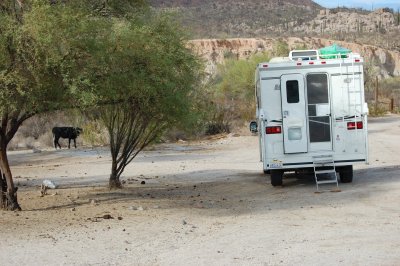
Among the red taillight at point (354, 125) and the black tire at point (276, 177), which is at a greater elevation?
the red taillight at point (354, 125)

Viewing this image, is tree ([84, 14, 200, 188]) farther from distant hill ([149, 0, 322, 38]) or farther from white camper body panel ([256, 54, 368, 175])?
distant hill ([149, 0, 322, 38])

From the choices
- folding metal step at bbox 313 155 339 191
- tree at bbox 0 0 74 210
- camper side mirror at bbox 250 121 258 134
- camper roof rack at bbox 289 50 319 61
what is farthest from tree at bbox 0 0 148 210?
camper side mirror at bbox 250 121 258 134

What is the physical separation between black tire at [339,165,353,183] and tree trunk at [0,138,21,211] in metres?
7.88

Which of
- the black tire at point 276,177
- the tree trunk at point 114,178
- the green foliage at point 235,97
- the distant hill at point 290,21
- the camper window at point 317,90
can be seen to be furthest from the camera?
the distant hill at point 290,21

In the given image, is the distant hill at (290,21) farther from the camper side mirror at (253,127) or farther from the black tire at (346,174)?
the black tire at (346,174)

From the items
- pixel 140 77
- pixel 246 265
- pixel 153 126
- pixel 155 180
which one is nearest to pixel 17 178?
pixel 155 180

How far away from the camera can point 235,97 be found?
1917 inches

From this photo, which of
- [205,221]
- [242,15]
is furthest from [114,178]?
[242,15]

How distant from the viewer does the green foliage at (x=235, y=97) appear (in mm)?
42594

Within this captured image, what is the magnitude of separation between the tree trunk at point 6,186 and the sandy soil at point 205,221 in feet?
1.01

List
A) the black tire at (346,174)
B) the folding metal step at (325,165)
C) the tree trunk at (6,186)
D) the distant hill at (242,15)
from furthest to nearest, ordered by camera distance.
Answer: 1. the distant hill at (242,15)
2. the black tire at (346,174)
3. the folding metal step at (325,165)
4. the tree trunk at (6,186)

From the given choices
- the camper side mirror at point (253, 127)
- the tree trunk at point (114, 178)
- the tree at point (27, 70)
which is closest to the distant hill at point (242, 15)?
the camper side mirror at point (253, 127)

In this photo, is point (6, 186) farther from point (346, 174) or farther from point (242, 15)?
point (242, 15)

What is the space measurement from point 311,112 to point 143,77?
Result: 17.3 ft
